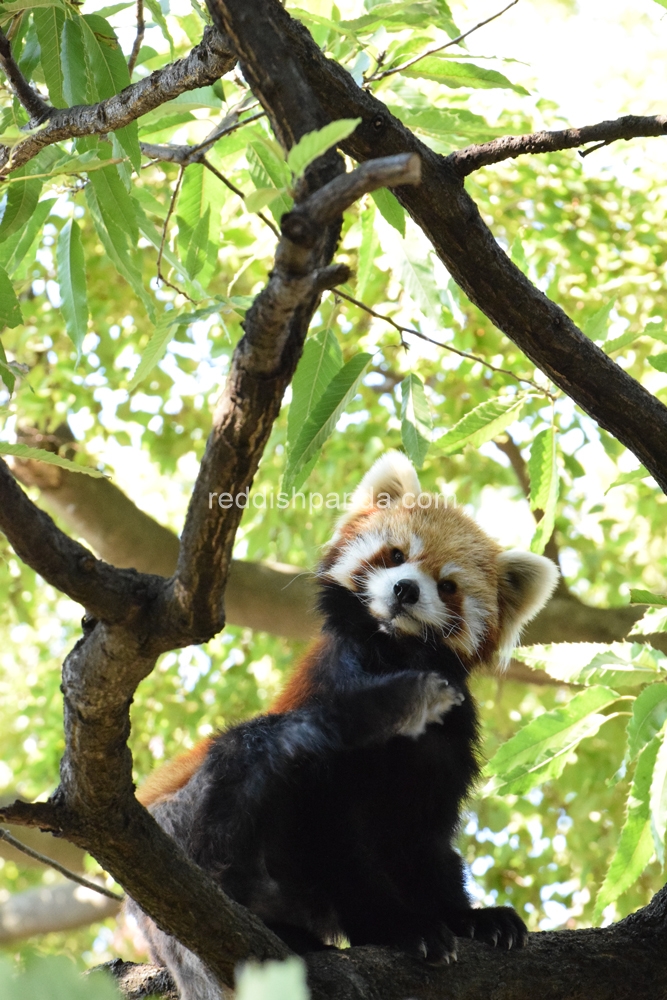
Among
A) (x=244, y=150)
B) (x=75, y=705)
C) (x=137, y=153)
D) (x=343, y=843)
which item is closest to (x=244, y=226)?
(x=244, y=150)

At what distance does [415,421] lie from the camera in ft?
8.65

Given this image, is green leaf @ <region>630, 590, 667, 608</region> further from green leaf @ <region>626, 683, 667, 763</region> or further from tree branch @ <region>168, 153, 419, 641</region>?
tree branch @ <region>168, 153, 419, 641</region>

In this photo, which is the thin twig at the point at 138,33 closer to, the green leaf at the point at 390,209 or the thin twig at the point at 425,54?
the thin twig at the point at 425,54

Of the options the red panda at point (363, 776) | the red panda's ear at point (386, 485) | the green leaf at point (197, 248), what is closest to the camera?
the red panda at point (363, 776)

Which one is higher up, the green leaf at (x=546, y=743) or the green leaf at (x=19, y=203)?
the green leaf at (x=19, y=203)

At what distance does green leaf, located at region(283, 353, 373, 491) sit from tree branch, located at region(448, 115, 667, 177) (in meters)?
0.58

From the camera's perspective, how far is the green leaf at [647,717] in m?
2.63

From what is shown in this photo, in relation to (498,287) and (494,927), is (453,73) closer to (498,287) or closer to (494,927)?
(498,287)

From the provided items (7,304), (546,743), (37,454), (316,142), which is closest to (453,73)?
(7,304)

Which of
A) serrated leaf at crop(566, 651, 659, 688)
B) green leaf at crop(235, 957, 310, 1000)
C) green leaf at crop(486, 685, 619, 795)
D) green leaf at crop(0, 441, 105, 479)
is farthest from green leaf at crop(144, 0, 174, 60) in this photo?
green leaf at crop(235, 957, 310, 1000)

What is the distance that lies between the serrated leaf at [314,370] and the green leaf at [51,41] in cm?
86

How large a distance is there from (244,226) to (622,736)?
3.77 meters

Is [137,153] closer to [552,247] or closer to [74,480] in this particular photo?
[74,480]

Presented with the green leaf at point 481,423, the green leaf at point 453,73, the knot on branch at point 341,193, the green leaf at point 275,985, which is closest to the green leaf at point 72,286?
the green leaf at point 453,73
